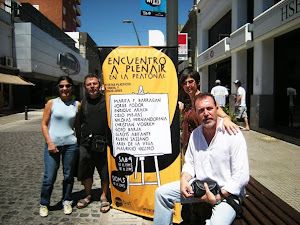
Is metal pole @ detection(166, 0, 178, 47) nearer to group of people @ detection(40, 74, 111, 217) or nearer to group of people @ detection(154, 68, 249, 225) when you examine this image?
group of people @ detection(40, 74, 111, 217)

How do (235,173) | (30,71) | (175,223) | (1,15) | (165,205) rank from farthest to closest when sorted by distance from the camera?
(30,71), (1,15), (175,223), (165,205), (235,173)

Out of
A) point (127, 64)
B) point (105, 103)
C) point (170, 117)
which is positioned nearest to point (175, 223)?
point (170, 117)

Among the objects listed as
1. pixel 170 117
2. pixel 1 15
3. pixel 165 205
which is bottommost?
pixel 165 205

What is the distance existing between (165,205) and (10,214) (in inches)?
84.5

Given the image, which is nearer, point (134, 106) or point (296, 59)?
point (134, 106)

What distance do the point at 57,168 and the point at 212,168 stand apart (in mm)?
2131

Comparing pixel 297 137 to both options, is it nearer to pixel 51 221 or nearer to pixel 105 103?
pixel 105 103

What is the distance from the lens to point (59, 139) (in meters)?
3.39

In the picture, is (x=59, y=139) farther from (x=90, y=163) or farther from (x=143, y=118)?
(x=143, y=118)

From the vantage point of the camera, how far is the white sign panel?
3.17 metres

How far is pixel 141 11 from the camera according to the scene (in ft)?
16.0

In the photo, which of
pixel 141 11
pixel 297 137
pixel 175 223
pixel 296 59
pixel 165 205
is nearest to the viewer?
pixel 165 205

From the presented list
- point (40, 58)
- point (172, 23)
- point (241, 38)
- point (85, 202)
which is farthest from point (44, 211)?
point (40, 58)

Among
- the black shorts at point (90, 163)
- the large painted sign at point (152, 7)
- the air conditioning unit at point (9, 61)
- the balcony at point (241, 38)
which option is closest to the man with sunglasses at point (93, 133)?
the black shorts at point (90, 163)
